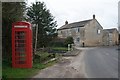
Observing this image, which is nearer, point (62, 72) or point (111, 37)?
point (62, 72)

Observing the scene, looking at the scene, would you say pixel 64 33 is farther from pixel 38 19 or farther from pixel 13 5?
pixel 13 5

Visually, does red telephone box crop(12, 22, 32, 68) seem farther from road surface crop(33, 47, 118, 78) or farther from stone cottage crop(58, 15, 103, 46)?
stone cottage crop(58, 15, 103, 46)

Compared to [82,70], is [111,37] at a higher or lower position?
higher

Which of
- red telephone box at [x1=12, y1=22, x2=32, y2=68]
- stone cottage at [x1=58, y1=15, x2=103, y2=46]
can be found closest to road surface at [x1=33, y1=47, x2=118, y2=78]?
red telephone box at [x1=12, y1=22, x2=32, y2=68]

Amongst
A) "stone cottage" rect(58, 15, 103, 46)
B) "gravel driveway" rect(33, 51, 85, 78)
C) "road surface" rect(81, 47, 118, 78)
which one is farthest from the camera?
"stone cottage" rect(58, 15, 103, 46)

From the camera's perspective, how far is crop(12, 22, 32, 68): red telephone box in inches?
647

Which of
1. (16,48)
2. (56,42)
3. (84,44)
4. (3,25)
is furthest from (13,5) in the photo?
(84,44)

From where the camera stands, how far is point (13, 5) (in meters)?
14.0

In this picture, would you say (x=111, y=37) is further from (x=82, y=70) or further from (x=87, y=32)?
(x=82, y=70)

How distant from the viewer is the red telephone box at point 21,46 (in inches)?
647

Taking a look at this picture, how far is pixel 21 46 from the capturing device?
16672mm

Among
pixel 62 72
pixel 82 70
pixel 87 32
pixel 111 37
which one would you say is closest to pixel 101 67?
pixel 82 70

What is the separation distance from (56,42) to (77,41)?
20.4m

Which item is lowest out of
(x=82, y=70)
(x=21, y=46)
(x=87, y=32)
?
(x=82, y=70)
